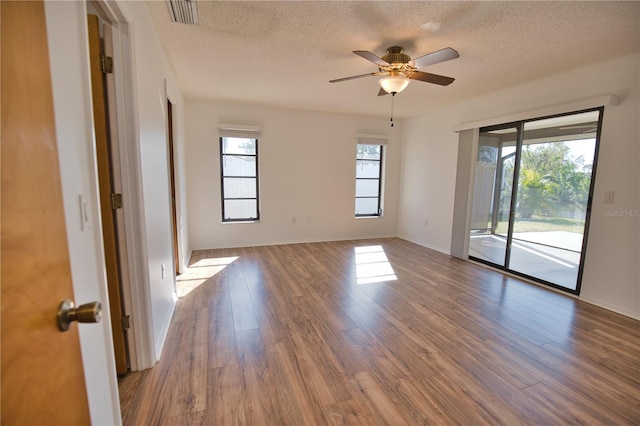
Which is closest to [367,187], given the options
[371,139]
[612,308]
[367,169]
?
[367,169]

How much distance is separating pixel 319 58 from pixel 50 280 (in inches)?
110

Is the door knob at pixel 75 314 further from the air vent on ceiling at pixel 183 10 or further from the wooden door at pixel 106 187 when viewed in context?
the air vent on ceiling at pixel 183 10

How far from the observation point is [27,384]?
536 mm

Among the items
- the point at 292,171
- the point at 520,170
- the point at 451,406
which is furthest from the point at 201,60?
the point at 520,170

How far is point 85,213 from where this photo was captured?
99cm

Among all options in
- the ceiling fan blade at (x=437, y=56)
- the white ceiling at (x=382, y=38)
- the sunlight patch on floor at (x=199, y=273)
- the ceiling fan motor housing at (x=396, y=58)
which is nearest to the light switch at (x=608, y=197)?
the white ceiling at (x=382, y=38)

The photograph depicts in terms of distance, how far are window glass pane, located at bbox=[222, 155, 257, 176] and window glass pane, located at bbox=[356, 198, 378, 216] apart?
2.16 meters

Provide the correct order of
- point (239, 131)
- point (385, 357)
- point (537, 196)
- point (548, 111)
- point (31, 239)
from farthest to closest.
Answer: point (239, 131), point (537, 196), point (548, 111), point (385, 357), point (31, 239)

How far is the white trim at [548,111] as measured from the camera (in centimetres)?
278

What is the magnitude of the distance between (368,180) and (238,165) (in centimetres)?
254

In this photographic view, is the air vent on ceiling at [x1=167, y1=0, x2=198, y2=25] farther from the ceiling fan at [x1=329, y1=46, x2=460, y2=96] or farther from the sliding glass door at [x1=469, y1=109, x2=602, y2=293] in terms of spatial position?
the sliding glass door at [x1=469, y1=109, x2=602, y2=293]

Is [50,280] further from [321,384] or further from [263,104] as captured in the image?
[263,104]

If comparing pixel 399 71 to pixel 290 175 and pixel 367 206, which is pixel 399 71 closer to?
pixel 290 175

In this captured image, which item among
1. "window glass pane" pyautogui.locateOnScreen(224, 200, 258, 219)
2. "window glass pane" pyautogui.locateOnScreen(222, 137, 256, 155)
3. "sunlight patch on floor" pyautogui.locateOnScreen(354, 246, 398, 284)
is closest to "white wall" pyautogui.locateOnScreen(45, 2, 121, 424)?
"sunlight patch on floor" pyautogui.locateOnScreen(354, 246, 398, 284)
